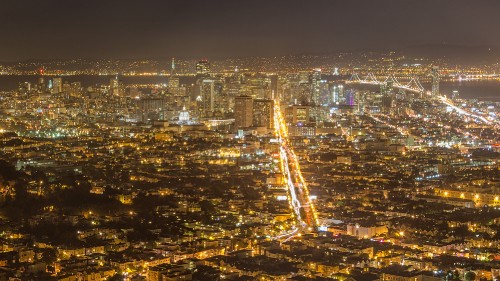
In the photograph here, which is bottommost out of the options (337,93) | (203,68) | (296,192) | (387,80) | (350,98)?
(296,192)

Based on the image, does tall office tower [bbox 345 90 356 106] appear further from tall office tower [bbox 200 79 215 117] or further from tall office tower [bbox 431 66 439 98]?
tall office tower [bbox 200 79 215 117]

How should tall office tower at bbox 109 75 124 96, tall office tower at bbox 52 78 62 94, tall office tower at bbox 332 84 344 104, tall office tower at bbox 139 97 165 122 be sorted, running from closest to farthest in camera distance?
tall office tower at bbox 139 97 165 122 → tall office tower at bbox 332 84 344 104 → tall office tower at bbox 52 78 62 94 → tall office tower at bbox 109 75 124 96

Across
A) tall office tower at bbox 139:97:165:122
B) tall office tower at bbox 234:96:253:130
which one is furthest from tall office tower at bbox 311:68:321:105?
tall office tower at bbox 234:96:253:130

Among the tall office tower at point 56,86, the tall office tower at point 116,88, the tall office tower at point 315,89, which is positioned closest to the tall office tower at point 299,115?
the tall office tower at point 315,89

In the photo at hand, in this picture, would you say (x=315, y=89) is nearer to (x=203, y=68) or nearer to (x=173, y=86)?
(x=203, y=68)

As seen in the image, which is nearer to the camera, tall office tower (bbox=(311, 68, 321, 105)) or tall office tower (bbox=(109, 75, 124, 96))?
tall office tower (bbox=(311, 68, 321, 105))

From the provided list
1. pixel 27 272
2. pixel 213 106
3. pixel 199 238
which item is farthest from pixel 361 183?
pixel 213 106

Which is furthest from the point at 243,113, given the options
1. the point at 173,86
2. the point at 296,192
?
the point at 173,86
